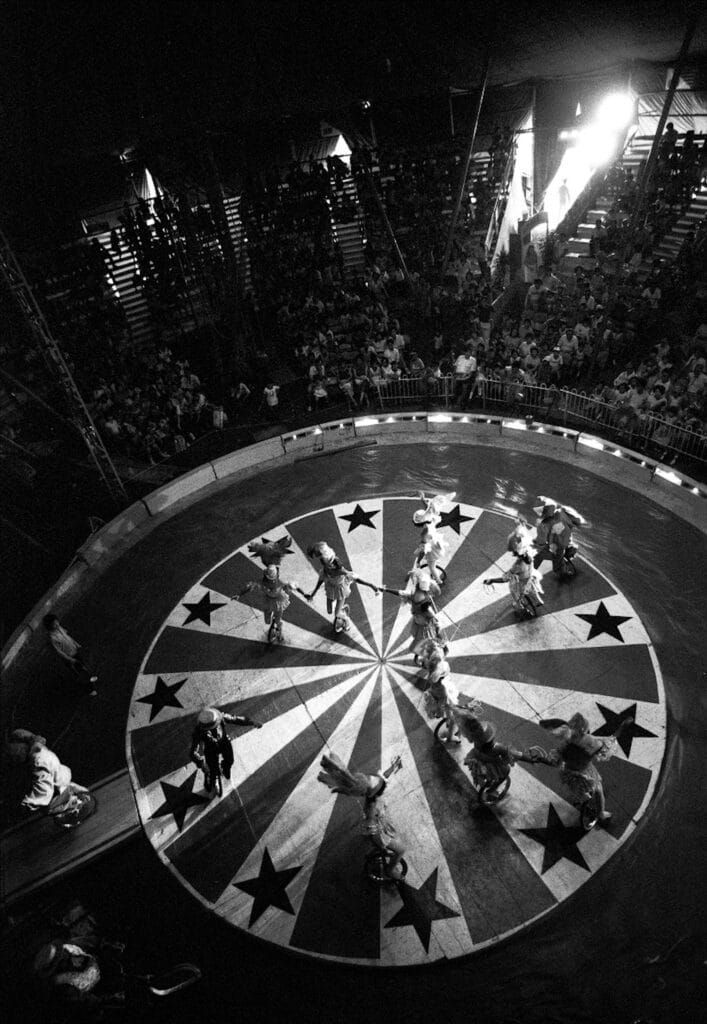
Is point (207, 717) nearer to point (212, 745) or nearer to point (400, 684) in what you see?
point (212, 745)

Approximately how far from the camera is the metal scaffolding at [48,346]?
13.0 metres

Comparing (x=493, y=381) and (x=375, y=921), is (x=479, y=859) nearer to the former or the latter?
(x=375, y=921)

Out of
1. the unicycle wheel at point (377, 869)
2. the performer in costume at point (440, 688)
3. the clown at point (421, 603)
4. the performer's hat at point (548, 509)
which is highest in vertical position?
the performer's hat at point (548, 509)

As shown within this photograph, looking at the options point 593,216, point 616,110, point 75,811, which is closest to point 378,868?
point 75,811

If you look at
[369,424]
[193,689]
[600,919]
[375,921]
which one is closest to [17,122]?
[369,424]

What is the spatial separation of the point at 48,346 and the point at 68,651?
24.0 ft

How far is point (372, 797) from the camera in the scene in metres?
7.53

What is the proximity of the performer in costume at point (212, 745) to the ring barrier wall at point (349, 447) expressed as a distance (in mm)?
5646

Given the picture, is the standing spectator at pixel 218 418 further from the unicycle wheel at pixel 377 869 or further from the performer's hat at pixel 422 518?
the unicycle wheel at pixel 377 869

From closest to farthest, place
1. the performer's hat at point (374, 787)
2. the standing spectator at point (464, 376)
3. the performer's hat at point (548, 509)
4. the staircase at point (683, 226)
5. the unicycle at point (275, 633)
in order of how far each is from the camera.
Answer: the performer's hat at point (374, 787) < the performer's hat at point (548, 509) < the unicycle at point (275, 633) < the standing spectator at point (464, 376) < the staircase at point (683, 226)

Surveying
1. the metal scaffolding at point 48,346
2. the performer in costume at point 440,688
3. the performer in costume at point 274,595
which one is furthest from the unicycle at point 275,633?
the metal scaffolding at point 48,346

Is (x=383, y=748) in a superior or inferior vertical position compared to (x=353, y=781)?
superior

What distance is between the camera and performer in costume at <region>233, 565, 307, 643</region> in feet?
35.7

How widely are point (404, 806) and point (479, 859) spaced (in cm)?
128
